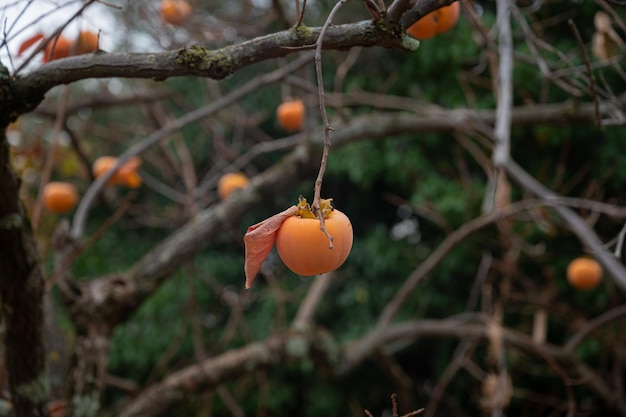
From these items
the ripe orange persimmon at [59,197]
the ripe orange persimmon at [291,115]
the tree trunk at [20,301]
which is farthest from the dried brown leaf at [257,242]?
the ripe orange persimmon at [59,197]

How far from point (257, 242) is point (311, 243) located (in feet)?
0.21

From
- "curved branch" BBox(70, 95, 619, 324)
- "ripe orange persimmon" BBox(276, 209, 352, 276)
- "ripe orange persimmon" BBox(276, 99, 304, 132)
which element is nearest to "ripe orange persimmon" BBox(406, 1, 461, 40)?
"ripe orange persimmon" BBox(276, 209, 352, 276)

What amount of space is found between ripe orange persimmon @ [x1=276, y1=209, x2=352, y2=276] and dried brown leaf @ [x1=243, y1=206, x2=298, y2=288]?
0.01 m

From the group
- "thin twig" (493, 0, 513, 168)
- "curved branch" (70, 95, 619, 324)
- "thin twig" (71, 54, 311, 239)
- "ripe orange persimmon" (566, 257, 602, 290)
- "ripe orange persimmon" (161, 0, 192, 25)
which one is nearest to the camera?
"thin twig" (493, 0, 513, 168)

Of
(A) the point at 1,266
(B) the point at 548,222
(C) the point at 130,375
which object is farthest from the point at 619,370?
(C) the point at 130,375

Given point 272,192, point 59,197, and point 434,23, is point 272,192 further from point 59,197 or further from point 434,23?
point 434,23

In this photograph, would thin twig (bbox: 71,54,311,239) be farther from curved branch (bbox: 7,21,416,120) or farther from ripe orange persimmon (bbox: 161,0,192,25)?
curved branch (bbox: 7,21,416,120)

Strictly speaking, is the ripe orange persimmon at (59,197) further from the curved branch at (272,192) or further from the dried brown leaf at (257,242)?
the dried brown leaf at (257,242)

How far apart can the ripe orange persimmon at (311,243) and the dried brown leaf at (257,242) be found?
0.01 m

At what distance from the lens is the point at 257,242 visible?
72cm

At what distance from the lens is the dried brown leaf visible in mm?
714

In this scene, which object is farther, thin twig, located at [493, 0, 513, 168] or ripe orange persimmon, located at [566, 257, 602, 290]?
ripe orange persimmon, located at [566, 257, 602, 290]

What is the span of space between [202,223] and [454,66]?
1.78m

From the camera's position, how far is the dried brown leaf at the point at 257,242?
714mm
